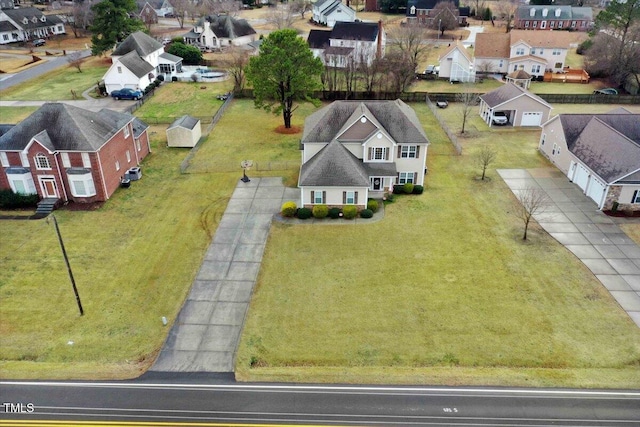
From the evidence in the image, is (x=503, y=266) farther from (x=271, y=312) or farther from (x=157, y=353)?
(x=157, y=353)

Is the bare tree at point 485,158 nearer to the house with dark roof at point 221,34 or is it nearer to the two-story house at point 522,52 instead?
the two-story house at point 522,52

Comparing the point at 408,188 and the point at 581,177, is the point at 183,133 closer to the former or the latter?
the point at 408,188

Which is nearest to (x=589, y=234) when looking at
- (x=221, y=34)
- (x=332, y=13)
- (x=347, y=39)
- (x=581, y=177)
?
(x=581, y=177)

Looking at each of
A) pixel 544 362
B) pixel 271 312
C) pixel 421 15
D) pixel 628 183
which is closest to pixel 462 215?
pixel 628 183

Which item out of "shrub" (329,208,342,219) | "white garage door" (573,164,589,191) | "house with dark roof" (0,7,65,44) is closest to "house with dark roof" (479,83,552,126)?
"white garage door" (573,164,589,191)

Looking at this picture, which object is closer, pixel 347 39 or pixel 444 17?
pixel 347 39

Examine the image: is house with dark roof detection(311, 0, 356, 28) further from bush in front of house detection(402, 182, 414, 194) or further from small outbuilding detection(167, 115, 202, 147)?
bush in front of house detection(402, 182, 414, 194)
